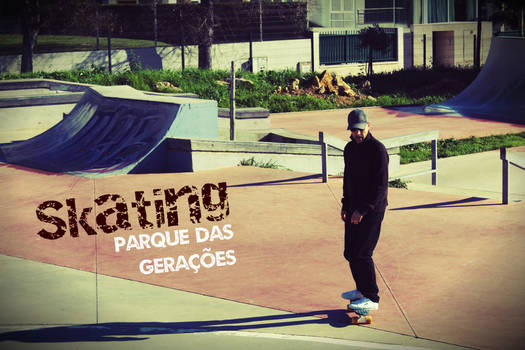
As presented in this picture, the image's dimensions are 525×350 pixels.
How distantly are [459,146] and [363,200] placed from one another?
559 inches

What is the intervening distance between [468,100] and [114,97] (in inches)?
628

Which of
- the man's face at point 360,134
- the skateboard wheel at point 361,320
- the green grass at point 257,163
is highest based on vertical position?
the man's face at point 360,134

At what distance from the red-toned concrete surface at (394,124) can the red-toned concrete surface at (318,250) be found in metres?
10.0

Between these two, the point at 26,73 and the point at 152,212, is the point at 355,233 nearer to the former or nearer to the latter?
the point at 152,212

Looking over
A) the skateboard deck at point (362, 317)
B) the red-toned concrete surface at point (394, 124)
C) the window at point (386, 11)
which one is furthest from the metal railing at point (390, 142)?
the window at point (386, 11)

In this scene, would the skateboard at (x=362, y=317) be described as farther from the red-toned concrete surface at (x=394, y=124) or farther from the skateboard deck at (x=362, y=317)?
the red-toned concrete surface at (x=394, y=124)

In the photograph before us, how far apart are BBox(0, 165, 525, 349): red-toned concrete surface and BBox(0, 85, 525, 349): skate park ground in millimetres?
22

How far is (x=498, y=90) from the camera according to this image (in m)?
27.9

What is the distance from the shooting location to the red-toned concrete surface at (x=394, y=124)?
22.8m

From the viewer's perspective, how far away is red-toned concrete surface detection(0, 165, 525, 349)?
7.00 metres

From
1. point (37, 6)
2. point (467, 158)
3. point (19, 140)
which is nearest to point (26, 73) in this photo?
point (37, 6)

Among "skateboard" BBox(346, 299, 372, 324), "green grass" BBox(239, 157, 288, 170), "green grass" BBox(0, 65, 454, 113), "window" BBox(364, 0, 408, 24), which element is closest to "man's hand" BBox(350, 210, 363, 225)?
"skateboard" BBox(346, 299, 372, 324)

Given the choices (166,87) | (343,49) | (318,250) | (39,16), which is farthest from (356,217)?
(343,49)

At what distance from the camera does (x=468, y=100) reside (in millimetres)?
28359
